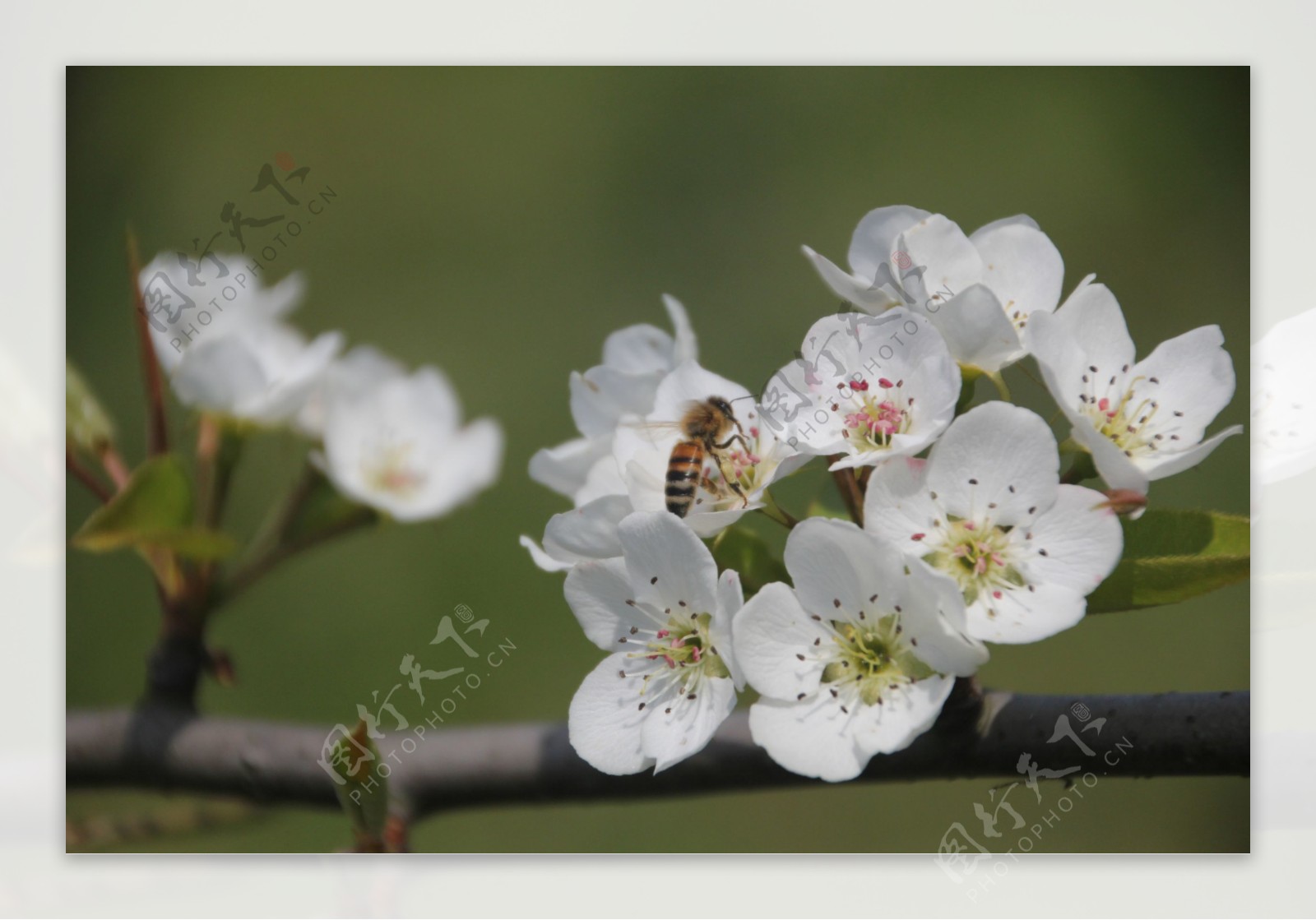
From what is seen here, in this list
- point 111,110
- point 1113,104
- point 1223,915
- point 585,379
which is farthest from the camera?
point 1113,104

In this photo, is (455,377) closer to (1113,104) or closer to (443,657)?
(443,657)

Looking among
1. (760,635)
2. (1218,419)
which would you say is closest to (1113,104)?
(1218,419)

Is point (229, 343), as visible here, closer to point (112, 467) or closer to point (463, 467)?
point (112, 467)

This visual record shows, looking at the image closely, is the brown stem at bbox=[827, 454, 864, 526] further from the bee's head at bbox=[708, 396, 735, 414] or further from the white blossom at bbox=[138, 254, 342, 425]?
the white blossom at bbox=[138, 254, 342, 425]

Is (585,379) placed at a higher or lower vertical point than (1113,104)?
lower

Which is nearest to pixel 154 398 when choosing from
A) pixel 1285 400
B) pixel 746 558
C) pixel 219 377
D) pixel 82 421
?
pixel 219 377

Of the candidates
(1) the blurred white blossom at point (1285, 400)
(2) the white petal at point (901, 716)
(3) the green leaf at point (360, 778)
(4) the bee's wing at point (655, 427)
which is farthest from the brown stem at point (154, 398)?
(1) the blurred white blossom at point (1285, 400)

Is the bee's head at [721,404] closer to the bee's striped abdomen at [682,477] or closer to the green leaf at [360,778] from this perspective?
the bee's striped abdomen at [682,477]
